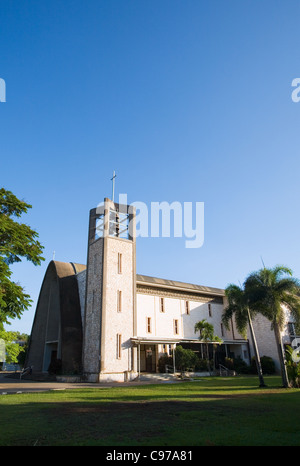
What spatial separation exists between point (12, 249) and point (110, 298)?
1426 cm

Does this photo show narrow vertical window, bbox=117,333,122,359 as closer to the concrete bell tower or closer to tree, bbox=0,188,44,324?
the concrete bell tower

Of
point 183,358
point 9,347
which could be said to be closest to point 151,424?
point 9,347

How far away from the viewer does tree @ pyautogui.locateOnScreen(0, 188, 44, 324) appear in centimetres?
1537

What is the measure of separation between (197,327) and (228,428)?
2680cm

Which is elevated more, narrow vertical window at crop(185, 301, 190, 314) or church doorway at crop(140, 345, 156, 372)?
narrow vertical window at crop(185, 301, 190, 314)

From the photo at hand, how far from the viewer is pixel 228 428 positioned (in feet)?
25.5

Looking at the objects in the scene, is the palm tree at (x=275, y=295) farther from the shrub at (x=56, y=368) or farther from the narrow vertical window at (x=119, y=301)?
the shrub at (x=56, y=368)

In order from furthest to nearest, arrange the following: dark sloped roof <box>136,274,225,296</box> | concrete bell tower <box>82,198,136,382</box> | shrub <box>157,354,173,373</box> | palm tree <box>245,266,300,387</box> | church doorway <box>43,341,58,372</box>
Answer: church doorway <box>43,341,58,372</box>, dark sloped roof <box>136,274,225,296</box>, shrub <box>157,354,173,373</box>, concrete bell tower <box>82,198,136,382</box>, palm tree <box>245,266,300,387</box>

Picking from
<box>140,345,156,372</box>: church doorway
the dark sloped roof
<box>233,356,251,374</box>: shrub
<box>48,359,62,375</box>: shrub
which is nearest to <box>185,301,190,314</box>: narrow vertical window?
the dark sloped roof

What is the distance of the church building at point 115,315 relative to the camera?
93.6 feet

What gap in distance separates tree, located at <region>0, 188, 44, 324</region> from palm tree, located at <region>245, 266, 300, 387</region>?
13.6 m

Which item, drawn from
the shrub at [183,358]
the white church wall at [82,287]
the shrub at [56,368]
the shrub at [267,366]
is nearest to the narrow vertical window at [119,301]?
the white church wall at [82,287]

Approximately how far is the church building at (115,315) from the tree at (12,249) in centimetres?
1271
